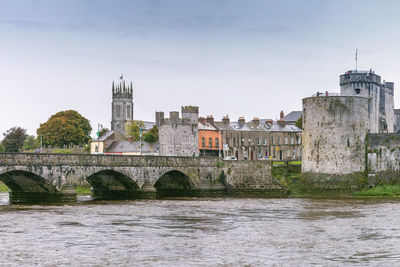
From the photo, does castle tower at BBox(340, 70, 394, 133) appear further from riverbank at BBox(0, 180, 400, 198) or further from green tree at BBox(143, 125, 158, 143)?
green tree at BBox(143, 125, 158, 143)

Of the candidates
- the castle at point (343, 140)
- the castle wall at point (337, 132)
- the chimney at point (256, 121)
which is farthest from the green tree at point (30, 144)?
the castle wall at point (337, 132)

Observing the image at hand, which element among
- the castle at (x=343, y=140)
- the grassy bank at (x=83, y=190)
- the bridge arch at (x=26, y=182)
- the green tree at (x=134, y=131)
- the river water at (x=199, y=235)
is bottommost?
the river water at (x=199, y=235)

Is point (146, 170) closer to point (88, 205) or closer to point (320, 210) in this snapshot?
point (88, 205)

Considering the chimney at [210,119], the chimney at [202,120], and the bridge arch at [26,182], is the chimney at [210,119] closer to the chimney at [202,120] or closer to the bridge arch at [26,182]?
the chimney at [202,120]

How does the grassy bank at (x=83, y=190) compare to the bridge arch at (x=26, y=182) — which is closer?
the bridge arch at (x=26, y=182)

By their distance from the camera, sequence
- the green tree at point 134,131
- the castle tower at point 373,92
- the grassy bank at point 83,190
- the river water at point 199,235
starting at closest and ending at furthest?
the river water at point 199,235, the grassy bank at point 83,190, the castle tower at point 373,92, the green tree at point 134,131

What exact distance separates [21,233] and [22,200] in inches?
750

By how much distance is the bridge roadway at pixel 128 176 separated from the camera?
45750 mm

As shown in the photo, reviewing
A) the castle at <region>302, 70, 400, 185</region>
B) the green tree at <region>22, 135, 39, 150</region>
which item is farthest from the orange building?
the green tree at <region>22, 135, 39, 150</region>

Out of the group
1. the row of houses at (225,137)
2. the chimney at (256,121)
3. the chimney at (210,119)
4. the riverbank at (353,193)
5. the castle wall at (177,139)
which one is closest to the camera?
the riverbank at (353,193)

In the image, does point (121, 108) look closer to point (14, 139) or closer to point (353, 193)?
point (14, 139)

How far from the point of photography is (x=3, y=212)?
39.7 metres

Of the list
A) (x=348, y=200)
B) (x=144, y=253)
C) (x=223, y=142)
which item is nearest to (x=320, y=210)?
(x=348, y=200)

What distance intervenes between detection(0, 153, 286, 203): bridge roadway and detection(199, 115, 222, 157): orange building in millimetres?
21511
